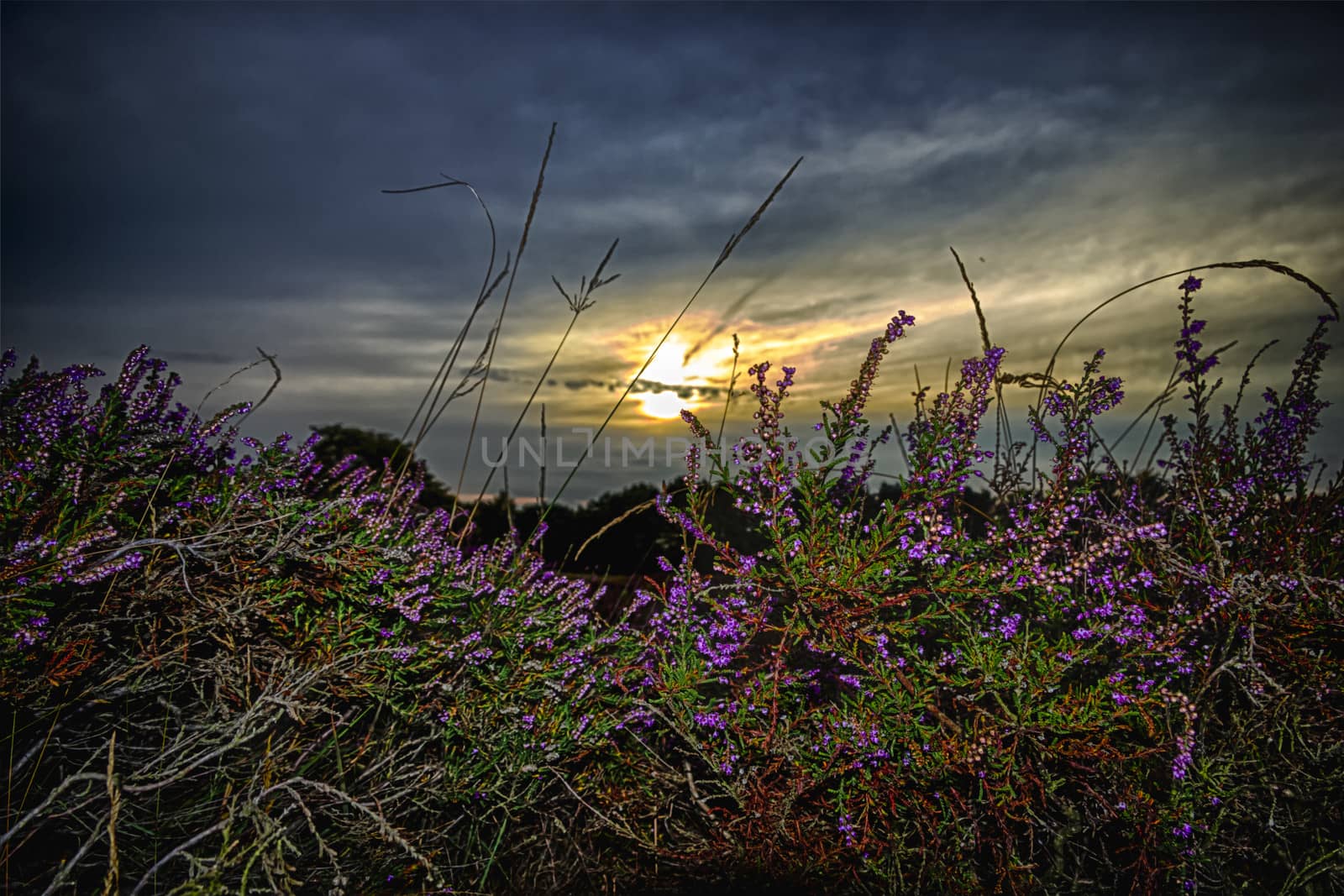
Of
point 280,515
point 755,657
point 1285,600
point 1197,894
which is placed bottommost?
point 1197,894

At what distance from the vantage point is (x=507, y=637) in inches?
112

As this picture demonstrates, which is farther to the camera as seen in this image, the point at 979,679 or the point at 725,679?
the point at 725,679

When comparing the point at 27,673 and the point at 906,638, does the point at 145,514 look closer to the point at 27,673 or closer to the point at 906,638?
the point at 27,673

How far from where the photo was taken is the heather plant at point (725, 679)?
8.07 feet

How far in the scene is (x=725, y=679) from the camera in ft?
8.93

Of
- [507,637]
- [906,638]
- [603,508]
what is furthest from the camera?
[603,508]

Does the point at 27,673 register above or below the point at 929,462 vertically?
below

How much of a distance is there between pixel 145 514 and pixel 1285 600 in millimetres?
3619

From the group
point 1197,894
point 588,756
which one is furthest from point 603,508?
point 1197,894

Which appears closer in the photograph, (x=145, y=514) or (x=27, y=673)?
(x=27, y=673)

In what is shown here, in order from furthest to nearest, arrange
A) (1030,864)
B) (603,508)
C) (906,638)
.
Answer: (603,508) → (906,638) → (1030,864)

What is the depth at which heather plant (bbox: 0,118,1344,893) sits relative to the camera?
2461 millimetres

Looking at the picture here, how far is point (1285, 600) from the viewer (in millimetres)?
2633

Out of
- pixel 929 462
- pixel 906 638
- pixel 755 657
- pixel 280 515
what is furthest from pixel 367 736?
pixel 929 462
